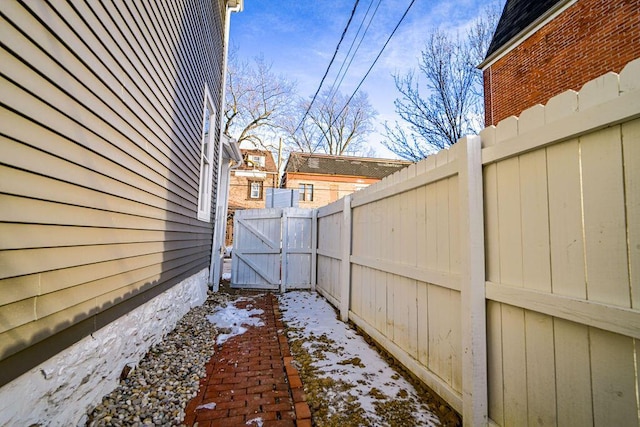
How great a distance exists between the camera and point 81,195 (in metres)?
1.82

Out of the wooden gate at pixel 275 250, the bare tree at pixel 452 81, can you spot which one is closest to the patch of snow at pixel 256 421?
the wooden gate at pixel 275 250

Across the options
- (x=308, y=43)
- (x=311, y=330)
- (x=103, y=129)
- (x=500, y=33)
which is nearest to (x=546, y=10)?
(x=500, y=33)

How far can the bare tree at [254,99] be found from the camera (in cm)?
1691

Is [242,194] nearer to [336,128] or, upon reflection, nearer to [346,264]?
[336,128]

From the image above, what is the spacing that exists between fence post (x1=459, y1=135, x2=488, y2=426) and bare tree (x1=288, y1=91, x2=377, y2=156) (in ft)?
66.1

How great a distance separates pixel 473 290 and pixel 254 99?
59.5 feet

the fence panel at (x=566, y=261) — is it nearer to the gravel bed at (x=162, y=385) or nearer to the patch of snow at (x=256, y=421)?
the patch of snow at (x=256, y=421)

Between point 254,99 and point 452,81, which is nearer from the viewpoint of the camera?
point 452,81

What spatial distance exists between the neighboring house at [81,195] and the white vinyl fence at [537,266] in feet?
7.85

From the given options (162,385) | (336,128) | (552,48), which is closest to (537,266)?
(162,385)

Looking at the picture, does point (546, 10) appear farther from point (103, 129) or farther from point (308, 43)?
point (103, 129)

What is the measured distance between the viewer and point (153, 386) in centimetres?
234

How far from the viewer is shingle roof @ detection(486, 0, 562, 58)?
7125 millimetres

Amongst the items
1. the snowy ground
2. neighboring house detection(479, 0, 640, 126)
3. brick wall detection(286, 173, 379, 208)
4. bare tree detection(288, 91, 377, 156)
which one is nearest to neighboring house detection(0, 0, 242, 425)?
the snowy ground
